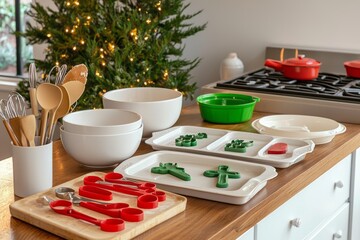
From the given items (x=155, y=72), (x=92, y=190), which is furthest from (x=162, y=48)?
(x=92, y=190)

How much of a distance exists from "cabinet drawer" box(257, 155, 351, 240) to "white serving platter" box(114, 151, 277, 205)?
10cm

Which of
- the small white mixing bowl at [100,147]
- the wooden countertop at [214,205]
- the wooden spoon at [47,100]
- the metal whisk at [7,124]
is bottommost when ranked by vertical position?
the wooden countertop at [214,205]

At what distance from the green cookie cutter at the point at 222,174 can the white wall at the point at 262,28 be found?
5.06ft

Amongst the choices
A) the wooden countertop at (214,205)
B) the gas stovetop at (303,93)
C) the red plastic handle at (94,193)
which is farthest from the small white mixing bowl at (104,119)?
the gas stovetop at (303,93)

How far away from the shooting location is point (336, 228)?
2.17 metres

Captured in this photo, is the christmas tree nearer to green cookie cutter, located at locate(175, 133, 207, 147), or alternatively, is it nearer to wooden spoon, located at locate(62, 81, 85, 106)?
green cookie cutter, located at locate(175, 133, 207, 147)

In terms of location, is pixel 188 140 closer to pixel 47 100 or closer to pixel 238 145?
pixel 238 145

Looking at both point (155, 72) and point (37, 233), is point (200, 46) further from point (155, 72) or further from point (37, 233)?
point (37, 233)

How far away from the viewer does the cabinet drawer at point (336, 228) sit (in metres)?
2.03

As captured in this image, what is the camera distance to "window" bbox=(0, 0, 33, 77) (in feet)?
13.4

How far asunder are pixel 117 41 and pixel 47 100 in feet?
4.98

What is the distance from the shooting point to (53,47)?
3.06 metres

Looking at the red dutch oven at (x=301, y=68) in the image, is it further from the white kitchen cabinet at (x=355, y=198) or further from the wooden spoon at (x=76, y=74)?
the wooden spoon at (x=76, y=74)

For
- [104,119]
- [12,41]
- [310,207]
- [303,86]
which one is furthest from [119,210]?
[12,41]
